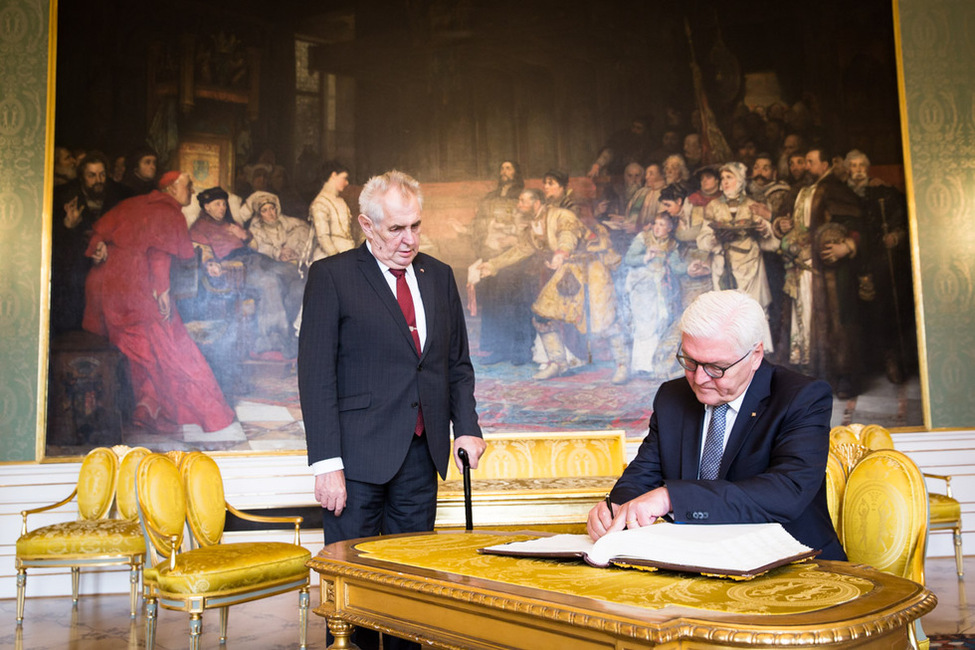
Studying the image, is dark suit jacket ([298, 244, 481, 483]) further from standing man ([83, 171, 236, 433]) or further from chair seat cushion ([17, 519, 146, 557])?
standing man ([83, 171, 236, 433])

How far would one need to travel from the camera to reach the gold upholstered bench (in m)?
4.19

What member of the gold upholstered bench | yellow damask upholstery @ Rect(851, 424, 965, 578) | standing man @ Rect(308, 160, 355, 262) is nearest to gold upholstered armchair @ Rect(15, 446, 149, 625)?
the gold upholstered bench

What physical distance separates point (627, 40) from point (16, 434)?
6186 mm

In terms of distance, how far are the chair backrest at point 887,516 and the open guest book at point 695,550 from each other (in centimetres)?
77

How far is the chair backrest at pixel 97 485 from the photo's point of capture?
5.99 m

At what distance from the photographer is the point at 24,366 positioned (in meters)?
6.58

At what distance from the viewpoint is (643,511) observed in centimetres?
183

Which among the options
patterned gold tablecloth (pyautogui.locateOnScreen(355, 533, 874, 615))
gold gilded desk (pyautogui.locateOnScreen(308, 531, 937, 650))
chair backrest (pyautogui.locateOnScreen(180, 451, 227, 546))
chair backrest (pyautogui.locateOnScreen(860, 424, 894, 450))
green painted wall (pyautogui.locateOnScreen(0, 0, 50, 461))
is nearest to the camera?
gold gilded desk (pyautogui.locateOnScreen(308, 531, 937, 650))

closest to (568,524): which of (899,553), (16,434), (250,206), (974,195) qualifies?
(899,553)

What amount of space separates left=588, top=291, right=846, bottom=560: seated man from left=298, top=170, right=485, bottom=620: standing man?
0.75 meters

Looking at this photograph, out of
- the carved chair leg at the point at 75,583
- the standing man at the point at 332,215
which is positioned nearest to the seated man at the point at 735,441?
the carved chair leg at the point at 75,583

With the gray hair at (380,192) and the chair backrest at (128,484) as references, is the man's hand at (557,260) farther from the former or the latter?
the gray hair at (380,192)

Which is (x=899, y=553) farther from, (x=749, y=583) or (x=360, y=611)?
(x=360, y=611)

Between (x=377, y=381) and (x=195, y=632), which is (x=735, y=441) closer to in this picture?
(x=377, y=381)
